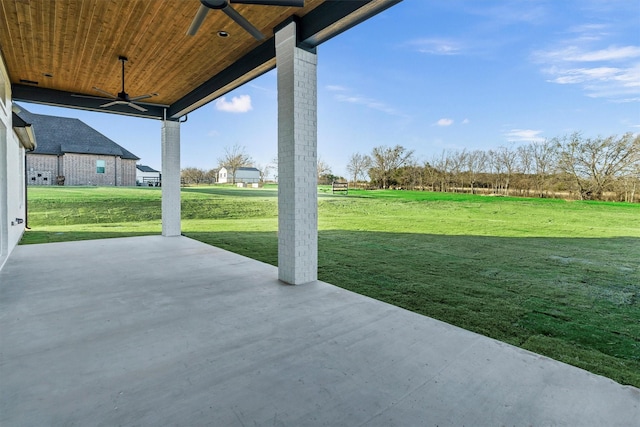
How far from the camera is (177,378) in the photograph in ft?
6.61

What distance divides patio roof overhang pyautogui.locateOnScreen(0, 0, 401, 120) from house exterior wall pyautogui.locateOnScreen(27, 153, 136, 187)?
14251 mm

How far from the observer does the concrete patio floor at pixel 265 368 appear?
5.54 feet

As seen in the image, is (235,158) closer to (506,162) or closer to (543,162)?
(506,162)

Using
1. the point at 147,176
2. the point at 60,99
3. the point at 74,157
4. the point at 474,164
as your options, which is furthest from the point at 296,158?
the point at 147,176

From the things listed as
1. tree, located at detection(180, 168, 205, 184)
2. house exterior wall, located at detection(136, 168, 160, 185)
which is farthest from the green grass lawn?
house exterior wall, located at detection(136, 168, 160, 185)

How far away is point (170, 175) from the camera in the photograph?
799 cm

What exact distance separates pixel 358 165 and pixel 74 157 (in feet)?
54.0

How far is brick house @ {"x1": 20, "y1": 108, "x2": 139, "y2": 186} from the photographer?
1802cm

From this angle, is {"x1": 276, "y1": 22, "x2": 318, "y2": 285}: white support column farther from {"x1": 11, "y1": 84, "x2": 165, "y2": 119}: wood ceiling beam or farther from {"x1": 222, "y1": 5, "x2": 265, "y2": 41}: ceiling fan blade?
{"x1": 11, "y1": 84, "x2": 165, "y2": 119}: wood ceiling beam

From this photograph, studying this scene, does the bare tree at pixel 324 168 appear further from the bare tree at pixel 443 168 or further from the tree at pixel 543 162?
the tree at pixel 543 162

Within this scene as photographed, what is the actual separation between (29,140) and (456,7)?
12.8 m

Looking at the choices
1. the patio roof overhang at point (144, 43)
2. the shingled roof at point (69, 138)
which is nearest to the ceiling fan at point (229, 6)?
the patio roof overhang at point (144, 43)

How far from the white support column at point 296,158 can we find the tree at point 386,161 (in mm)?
13246

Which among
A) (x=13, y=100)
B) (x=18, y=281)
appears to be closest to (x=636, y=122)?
(x=18, y=281)
